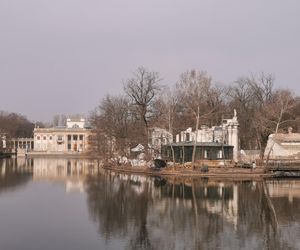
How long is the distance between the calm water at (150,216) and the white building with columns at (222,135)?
50.5ft

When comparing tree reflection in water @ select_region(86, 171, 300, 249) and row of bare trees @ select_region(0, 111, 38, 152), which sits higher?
row of bare trees @ select_region(0, 111, 38, 152)

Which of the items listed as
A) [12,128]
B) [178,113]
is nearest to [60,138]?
[12,128]

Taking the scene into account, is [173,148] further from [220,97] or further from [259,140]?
[220,97]

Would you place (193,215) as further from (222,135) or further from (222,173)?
(222,135)

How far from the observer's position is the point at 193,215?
23.9 m

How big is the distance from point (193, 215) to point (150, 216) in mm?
2203

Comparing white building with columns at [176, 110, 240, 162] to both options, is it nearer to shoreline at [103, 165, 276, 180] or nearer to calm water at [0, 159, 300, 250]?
shoreline at [103, 165, 276, 180]

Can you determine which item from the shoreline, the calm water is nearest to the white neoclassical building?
the shoreline

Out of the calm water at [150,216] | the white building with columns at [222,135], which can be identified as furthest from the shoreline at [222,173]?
the white building with columns at [222,135]

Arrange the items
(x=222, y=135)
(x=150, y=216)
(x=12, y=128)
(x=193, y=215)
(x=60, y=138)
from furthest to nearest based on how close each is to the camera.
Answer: (x=60, y=138)
(x=12, y=128)
(x=222, y=135)
(x=193, y=215)
(x=150, y=216)

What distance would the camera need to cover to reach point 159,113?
193 feet

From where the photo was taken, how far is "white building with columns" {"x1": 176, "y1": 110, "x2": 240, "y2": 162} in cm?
5400

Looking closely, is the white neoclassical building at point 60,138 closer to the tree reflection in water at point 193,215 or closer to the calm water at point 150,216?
the calm water at point 150,216

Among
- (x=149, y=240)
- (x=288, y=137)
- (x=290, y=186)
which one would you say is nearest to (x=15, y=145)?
(x=288, y=137)
